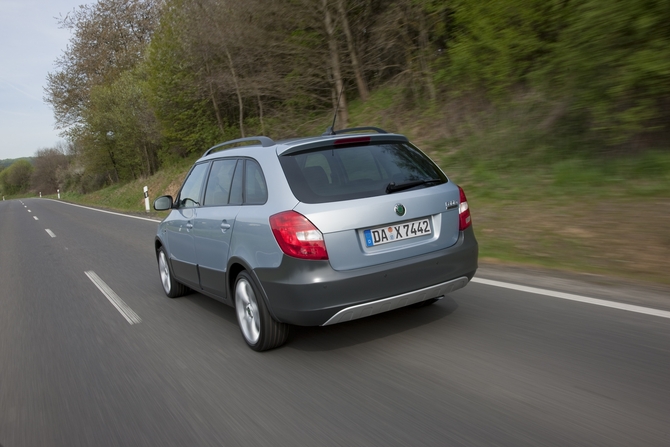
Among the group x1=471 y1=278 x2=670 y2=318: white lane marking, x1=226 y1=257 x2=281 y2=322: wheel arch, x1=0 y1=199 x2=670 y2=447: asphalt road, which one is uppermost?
x1=226 y1=257 x2=281 y2=322: wheel arch

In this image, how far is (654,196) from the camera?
715 cm

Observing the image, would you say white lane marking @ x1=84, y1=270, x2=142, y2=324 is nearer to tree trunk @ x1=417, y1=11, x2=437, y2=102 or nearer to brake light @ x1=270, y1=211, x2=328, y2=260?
brake light @ x1=270, y1=211, x2=328, y2=260

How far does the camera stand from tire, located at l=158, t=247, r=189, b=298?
268 inches

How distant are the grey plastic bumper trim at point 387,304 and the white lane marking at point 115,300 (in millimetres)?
2961

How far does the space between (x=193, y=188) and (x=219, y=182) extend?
90 centimetres

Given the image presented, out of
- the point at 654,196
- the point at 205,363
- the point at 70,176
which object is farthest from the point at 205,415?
the point at 70,176

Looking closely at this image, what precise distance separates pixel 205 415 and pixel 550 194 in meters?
6.72

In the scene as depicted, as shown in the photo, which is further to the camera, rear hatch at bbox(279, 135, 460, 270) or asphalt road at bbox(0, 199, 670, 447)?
rear hatch at bbox(279, 135, 460, 270)

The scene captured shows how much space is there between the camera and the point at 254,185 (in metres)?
4.59

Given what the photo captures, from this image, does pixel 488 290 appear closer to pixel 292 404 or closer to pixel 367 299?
pixel 367 299

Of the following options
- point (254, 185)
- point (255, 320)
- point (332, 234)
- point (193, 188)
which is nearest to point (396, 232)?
point (332, 234)

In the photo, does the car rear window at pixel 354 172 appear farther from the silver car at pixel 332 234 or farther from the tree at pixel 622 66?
the tree at pixel 622 66

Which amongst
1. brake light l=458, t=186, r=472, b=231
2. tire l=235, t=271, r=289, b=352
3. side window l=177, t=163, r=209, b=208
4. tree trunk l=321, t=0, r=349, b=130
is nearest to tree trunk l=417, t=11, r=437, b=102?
tree trunk l=321, t=0, r=349, b=130

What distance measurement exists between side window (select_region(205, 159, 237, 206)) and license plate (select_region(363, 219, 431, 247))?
5.23 feet
